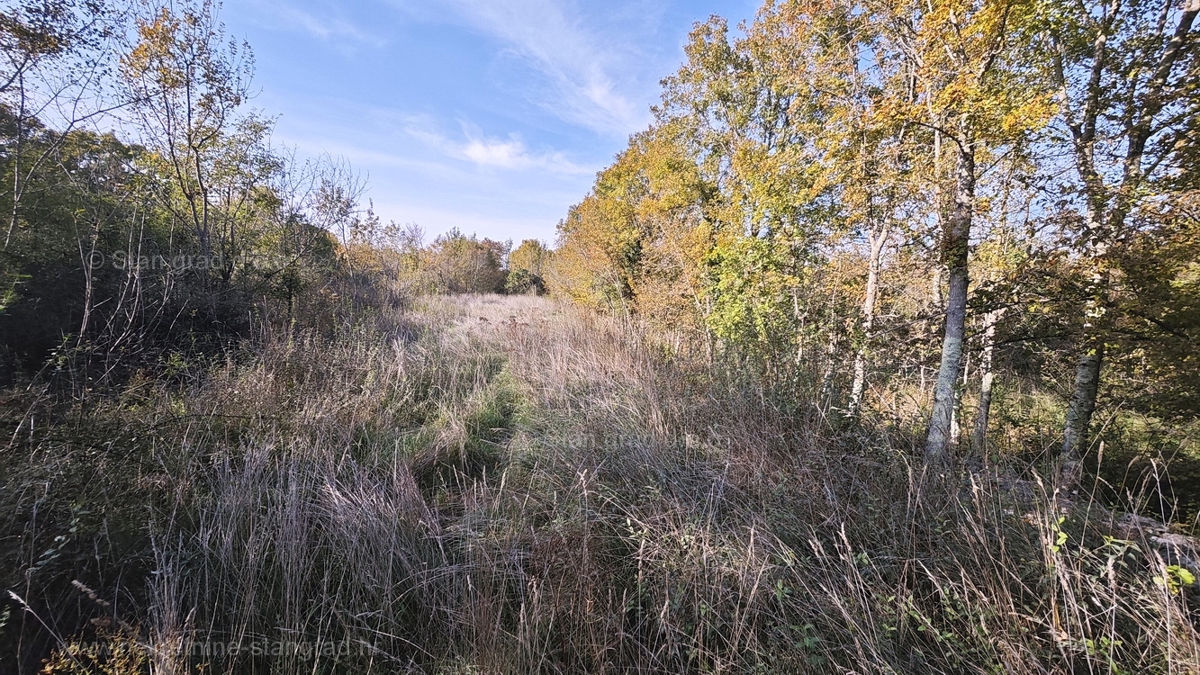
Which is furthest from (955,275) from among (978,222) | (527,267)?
(527,267)

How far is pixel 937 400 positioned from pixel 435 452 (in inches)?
182

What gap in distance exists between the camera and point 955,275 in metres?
3.57

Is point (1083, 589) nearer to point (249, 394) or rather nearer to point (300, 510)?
point (300, 510)

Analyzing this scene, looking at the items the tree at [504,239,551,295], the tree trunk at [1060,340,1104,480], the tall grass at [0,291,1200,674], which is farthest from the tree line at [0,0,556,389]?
the tree at [504,239,551,295]

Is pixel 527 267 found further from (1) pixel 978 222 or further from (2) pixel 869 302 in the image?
(1) pixel 978 222

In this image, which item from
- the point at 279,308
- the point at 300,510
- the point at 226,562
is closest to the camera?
the point at 226,562

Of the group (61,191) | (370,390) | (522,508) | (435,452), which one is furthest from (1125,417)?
(61,191)

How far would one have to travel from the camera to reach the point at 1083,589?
148cm

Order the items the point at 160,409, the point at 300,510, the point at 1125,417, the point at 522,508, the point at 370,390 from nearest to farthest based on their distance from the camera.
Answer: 1. the point at 300,510
2. the point at 522,508
3. the point at 160,409
4. the point at 370,390
5. the point at 1125,417

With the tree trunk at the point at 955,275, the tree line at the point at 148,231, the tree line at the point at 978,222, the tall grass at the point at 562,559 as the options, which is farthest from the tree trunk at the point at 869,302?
the tree line at the point at 148,231

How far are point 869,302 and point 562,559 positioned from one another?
20.9ft

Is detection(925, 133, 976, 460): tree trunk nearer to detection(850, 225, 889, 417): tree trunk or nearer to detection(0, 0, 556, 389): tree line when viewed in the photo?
detection(850, 225, 889, 417): tree trunk

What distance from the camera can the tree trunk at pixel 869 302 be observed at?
3.79 m

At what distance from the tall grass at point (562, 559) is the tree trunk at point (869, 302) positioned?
876mm
